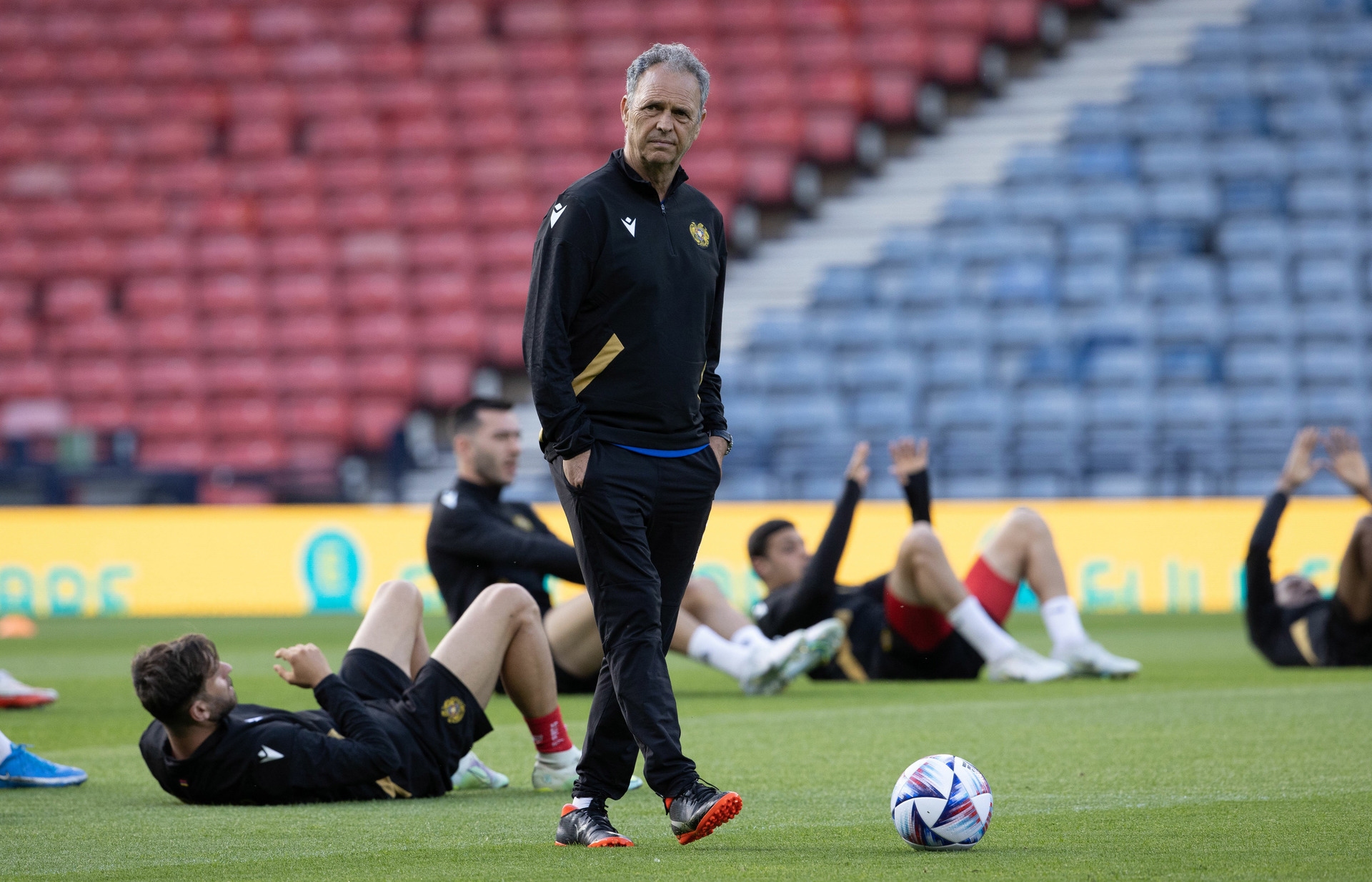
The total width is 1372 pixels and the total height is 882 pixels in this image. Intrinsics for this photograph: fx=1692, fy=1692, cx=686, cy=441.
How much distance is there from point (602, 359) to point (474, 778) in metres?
1.93

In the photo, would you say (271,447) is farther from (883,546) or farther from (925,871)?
(925,871)

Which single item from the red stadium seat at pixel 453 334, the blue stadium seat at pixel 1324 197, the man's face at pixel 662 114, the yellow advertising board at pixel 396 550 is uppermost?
the man's face at pixel 662 114

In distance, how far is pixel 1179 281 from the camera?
1778cm

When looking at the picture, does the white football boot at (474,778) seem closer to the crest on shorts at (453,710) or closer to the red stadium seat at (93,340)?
the crest on shorts at (453,710)

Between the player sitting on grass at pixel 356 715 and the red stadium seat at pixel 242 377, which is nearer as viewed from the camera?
the player sitting on grass at pixel 356 715

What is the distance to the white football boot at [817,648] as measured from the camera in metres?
8.01

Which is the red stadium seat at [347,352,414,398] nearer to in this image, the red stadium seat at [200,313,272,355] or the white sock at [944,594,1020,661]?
the red stadium seat at [200,313,272,355]

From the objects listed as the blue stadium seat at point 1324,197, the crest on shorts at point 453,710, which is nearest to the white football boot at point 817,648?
the crest on shorts at point 453,710

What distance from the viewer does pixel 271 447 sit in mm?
19219

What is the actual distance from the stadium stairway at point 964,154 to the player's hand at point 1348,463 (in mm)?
10957

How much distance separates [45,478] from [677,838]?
14.1 m

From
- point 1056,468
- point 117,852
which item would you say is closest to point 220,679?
point 117,852

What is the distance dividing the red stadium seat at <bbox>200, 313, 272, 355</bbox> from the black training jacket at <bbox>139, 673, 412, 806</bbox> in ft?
51.7

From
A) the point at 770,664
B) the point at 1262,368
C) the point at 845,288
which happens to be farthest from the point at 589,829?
the point at 845,288
